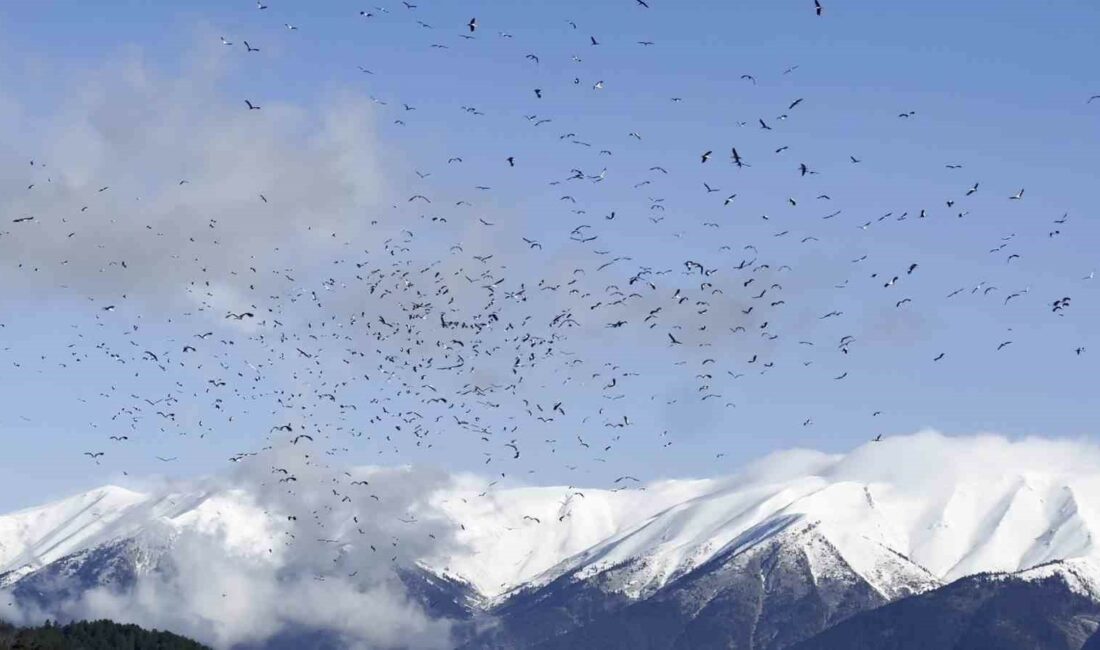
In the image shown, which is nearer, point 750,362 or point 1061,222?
point 1061,222

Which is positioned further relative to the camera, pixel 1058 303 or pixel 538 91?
pixel 1058 303

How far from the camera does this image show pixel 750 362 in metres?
190

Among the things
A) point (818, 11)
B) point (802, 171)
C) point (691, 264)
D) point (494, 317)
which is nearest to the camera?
point (818, 11)

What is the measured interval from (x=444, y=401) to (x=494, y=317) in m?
10.1

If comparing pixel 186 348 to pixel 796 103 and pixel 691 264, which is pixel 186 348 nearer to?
pixel 691 264

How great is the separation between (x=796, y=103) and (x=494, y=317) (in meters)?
45.9

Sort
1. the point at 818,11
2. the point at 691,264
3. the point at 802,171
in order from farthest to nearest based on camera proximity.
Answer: the point at 691,264
the point at 802,171
the point at 818,11

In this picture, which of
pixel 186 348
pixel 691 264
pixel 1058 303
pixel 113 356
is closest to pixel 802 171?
pixel 691 264

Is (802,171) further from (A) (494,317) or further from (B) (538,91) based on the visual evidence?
(A) (494,317)

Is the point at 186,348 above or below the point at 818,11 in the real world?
below

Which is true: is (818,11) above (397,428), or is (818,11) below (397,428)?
above

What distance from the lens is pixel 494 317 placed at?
182 metres

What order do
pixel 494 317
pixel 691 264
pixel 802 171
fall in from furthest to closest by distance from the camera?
pixel 494 317, pixel 691 264, pixel 802 171

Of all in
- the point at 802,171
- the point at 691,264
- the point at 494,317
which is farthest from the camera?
the point at 494,317
